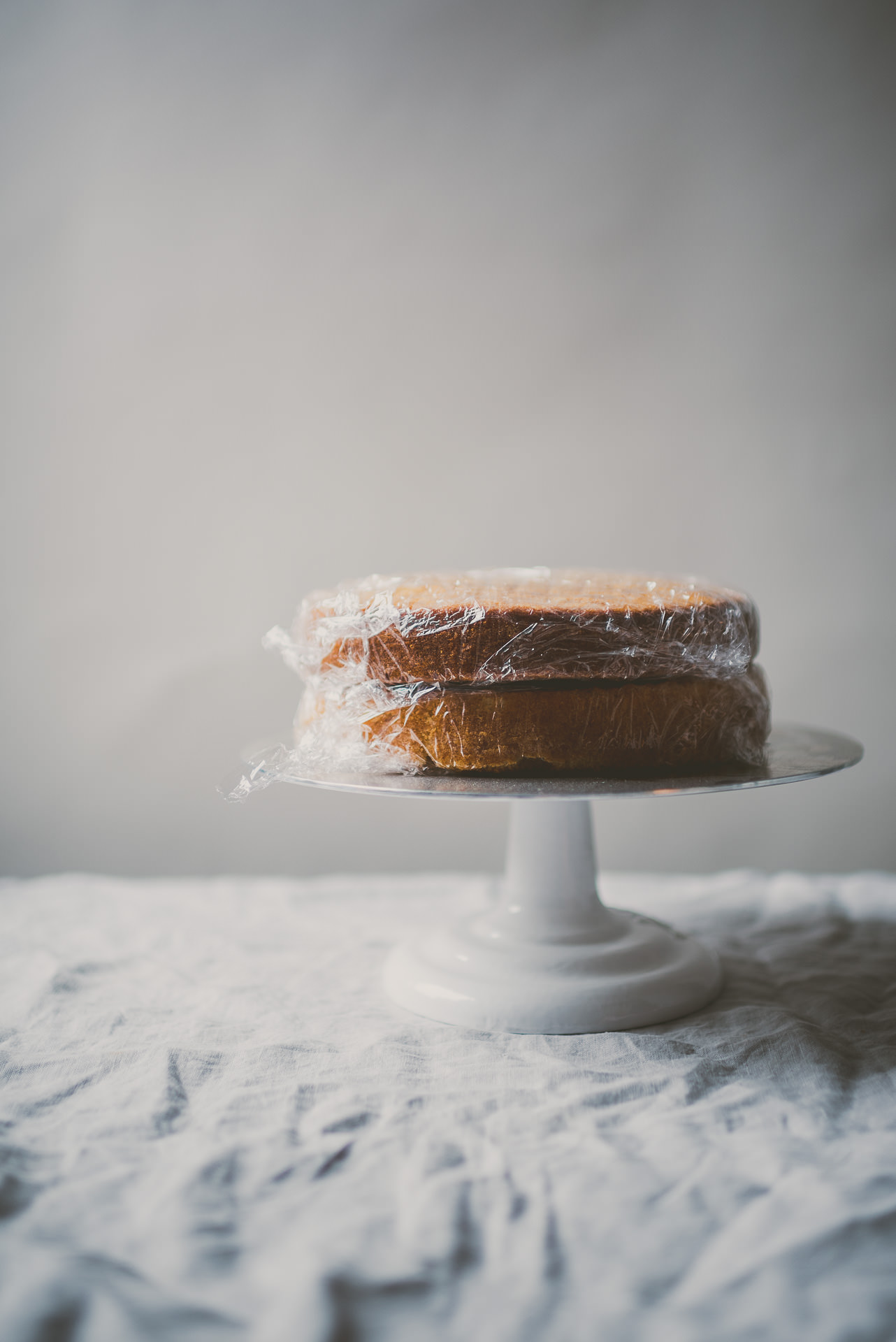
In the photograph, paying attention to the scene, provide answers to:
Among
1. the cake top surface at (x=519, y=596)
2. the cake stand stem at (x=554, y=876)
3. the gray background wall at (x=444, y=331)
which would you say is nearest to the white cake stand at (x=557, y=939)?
the cake stand stem at (x=554, y=876)

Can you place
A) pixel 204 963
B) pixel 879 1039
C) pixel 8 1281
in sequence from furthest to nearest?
pixel 204 963 < pixel 879 1039 < pixel 8 1281

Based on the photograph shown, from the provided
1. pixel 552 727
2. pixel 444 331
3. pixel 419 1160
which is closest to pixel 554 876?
pixel 552 727

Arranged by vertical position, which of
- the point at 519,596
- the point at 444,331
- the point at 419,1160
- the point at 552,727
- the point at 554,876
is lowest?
the point at 419,1160

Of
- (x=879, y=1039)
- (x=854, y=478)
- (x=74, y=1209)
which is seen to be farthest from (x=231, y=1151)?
(x=854, y=478)

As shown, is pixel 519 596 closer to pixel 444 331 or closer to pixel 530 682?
pixel 530 682

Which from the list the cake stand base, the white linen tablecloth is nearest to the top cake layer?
the cake stand base

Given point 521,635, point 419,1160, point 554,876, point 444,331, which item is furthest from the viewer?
point 444,331

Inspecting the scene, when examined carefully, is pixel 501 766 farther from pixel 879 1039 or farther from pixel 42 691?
pixel 42 691
